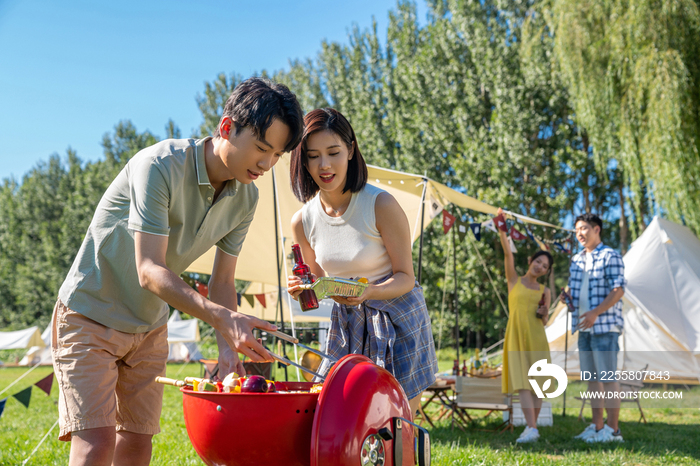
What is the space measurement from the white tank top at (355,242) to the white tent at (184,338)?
14.0 meters

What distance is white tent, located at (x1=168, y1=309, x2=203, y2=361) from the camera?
1581cm

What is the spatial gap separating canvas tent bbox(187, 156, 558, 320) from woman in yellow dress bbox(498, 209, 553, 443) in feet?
3.96

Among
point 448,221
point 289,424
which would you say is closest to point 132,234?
point 289,424

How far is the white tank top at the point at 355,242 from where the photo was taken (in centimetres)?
208

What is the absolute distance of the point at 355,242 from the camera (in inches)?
82.4

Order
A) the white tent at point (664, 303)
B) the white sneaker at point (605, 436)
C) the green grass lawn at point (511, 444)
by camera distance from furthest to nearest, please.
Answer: the white tent at point (664, 303) → the white sneaker at point (605, 436) → the green grass lawn at point (511, 444)

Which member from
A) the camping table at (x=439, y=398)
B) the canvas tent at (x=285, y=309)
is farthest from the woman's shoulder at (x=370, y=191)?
the canvas tent at (x=285, y=309)

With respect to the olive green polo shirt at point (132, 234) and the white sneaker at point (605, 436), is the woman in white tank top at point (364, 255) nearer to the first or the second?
the olive green polo shirt at point (132, 234)

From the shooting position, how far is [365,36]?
69.8ft

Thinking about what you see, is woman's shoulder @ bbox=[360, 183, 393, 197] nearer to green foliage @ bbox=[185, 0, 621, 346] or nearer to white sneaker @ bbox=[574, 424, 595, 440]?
white sneaker @ bbox=[574, 424, 595, 440]

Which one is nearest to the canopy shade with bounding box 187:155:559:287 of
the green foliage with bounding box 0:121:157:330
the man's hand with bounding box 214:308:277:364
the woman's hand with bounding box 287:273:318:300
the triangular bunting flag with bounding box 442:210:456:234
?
the triangular bunting flag with bounding box 442:210:456:234

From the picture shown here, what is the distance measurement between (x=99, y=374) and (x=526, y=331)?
4646 millimetres

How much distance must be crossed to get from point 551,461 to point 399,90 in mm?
15685

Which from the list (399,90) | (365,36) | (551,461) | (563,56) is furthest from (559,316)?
(365,36)
